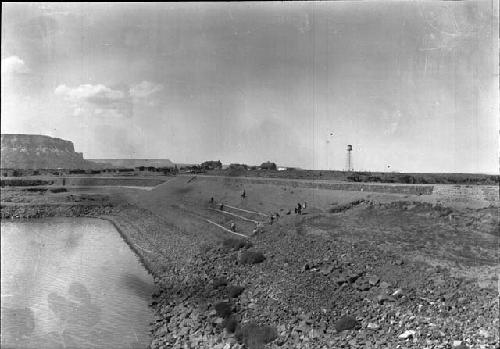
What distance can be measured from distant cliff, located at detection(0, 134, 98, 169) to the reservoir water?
9492 cm

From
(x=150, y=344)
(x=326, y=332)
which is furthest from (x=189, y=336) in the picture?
(x=326, y=332)

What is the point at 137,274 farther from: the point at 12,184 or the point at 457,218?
the point at 12,184

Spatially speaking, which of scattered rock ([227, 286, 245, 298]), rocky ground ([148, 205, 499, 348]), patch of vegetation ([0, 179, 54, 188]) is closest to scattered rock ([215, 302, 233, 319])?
rocky ground ([148, 205, 499, 348])

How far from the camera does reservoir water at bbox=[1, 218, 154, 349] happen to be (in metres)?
11.8

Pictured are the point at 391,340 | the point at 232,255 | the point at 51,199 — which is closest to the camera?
the point at 391,340

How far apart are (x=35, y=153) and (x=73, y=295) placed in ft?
381

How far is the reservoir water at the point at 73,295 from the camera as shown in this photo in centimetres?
1176

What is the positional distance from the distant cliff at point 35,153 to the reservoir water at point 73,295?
9492 cm

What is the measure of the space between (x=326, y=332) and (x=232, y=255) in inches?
342

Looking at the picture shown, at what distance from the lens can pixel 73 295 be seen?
15297 mm

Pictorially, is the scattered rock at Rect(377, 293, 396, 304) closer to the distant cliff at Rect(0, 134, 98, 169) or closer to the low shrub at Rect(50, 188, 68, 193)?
the low shrub at Rect(50, 188, 68, 193)

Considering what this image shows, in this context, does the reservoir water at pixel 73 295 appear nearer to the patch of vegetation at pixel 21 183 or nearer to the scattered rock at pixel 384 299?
the scattered rock at pixel 384 299

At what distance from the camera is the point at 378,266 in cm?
1190

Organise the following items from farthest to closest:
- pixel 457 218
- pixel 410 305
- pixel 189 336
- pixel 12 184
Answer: pixel 12 184 < pixel 457 218 < pixel 189 336 < pixel 410 305
